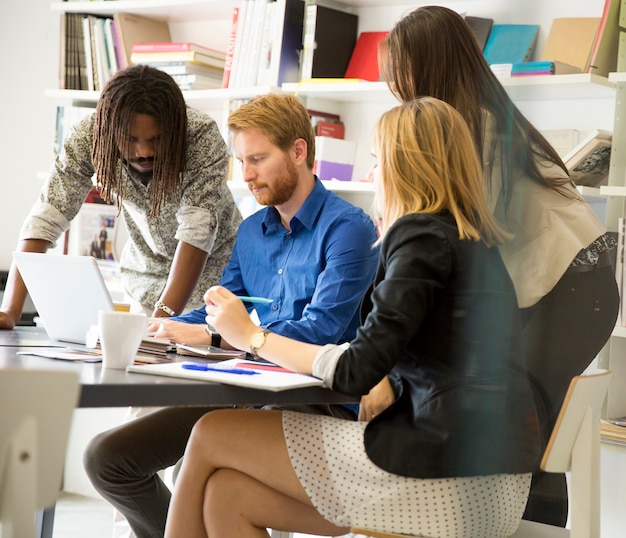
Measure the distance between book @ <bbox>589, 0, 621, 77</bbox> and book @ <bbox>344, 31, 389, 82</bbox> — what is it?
2.29 ft

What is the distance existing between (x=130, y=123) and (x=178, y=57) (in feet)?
3.31

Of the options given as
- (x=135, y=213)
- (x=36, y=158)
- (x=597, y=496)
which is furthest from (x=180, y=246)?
(x=36, y=158)

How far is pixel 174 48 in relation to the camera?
2963mm

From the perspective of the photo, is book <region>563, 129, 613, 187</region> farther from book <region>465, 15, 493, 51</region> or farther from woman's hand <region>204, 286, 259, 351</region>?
woman's hand <region>204, 286, 259, 351</region>

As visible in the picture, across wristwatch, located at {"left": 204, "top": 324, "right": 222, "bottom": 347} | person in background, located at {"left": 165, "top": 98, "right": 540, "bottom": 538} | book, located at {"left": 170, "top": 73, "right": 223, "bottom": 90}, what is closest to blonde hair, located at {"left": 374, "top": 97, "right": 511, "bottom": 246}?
person in background, located at {"left": 165, "top": 98, "right": 540, "bottom": 538}

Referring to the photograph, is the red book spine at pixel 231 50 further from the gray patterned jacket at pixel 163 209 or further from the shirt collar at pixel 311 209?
the shirt collar at pixel 311 209

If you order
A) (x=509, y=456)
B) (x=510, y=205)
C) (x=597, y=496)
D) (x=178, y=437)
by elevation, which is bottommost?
(x=178, y=437)

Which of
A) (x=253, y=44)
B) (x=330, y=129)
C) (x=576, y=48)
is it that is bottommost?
(x=330, y=129)

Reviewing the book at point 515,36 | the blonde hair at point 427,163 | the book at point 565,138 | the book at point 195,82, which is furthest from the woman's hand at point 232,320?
the book at point 195,82

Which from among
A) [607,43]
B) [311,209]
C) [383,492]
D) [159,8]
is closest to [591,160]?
[607,43]

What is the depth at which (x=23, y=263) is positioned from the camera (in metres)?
1.60

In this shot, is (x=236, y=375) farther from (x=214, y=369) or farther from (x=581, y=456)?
(x=581, y=456)

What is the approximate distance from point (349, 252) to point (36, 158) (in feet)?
6.95

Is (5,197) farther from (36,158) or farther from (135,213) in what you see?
(135,213)
